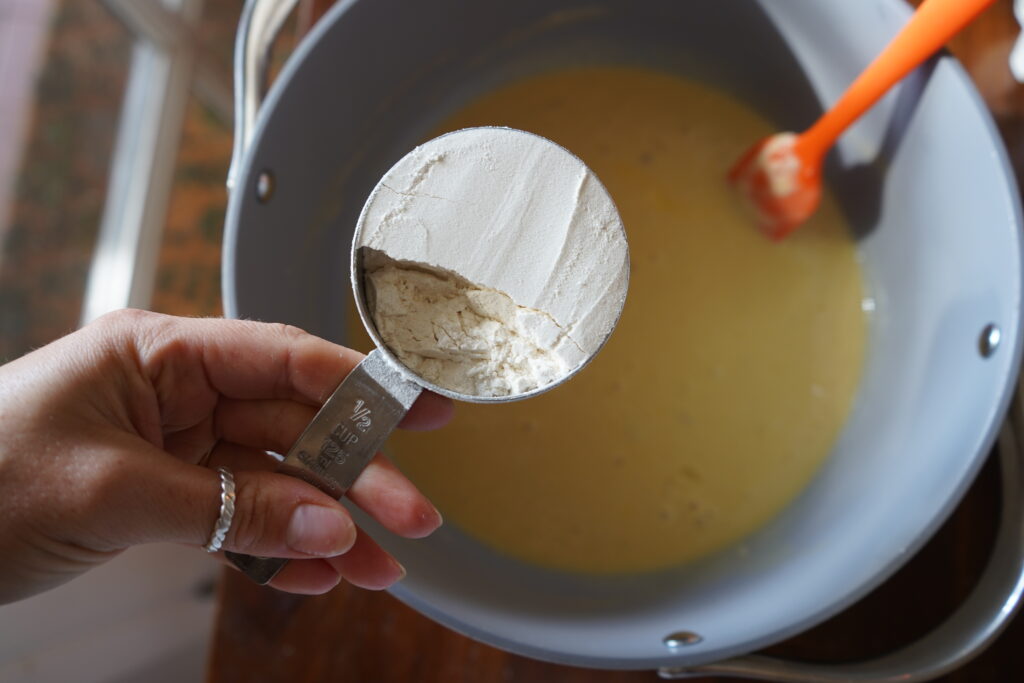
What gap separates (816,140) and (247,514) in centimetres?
56

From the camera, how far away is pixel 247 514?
41 cm

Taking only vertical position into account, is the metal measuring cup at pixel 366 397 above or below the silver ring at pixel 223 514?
above

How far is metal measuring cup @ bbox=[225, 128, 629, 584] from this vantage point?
0.40 metres

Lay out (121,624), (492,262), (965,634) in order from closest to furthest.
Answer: (492,262) → (965,634) → (121,624)

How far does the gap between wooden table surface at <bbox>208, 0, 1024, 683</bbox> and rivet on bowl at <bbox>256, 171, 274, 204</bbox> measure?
1.00 feet

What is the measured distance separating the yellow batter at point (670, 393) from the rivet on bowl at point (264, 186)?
8.7 inches

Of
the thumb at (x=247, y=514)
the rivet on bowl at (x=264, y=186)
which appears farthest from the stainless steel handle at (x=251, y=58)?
the thumb at (x=247, y=514)

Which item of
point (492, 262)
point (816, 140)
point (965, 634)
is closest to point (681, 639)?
point (965, 634)

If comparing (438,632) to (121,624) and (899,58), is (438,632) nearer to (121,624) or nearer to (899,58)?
(121,624)

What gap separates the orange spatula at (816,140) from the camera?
1.73 ft

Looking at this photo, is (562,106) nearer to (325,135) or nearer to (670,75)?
(670,75)

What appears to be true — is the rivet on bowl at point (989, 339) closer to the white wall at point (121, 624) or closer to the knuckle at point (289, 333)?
the knuckle at point (289, 333)

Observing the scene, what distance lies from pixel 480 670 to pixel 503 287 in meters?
0.35

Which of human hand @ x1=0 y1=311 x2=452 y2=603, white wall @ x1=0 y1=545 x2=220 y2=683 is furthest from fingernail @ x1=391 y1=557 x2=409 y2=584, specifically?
white wall @ x1=0 y1=545 x2=220 y2=683
